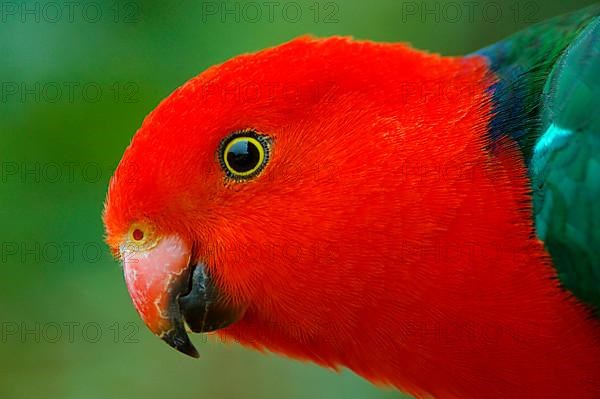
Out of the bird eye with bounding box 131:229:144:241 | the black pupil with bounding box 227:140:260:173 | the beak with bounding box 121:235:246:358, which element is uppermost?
the black pupil with bounding box 227:140:260:173

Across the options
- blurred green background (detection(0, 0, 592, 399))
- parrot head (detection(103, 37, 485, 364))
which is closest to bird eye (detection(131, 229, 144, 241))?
parrot head (detection(103, 37, 485, 364))

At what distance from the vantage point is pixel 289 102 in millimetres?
2148

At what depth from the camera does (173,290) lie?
2.09m

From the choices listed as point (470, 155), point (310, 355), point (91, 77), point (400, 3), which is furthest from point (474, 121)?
point (400, 3)

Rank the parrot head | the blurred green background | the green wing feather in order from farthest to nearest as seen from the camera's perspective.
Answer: the blurred green background
the parrot head
the green wing feather

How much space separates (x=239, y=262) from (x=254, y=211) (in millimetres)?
140

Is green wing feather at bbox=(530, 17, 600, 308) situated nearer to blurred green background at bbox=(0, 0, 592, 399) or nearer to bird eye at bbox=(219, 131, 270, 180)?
bird eye at bbox=(219, 131, 270, 180)

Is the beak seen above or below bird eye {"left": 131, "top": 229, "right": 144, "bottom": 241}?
below

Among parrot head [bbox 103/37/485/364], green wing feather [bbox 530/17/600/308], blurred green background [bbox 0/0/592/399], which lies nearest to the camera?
green wing feather [bbox 530/17/600/308]

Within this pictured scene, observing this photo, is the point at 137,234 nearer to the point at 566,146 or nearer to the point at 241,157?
the point at 241,157

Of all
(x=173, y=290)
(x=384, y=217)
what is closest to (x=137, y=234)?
(x=173, y=290)

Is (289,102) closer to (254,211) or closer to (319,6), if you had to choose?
(254,211)

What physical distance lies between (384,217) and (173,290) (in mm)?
586

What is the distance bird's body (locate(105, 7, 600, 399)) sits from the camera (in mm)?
1965
